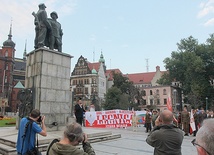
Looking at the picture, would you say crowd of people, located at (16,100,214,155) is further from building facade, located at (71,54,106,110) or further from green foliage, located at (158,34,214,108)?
building facade, located at (71,54,106,110)

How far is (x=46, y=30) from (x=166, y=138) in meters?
9.94

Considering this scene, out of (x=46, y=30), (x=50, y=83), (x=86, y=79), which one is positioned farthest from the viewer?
(x=86, y=79)

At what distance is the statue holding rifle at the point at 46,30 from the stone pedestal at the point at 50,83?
24.8 inches

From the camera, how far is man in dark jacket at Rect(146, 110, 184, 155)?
356 centimetres

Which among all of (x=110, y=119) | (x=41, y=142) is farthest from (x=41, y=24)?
(x=110, y=119)

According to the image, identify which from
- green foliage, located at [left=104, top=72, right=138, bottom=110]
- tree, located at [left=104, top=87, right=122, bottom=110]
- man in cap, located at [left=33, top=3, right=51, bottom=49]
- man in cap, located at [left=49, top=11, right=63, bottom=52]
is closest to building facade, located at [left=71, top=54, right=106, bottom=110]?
green foliage, located at [left=104, top=72, right=138, bottom=110]

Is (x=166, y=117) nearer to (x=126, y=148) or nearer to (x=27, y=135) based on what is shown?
(x=27, y=135)

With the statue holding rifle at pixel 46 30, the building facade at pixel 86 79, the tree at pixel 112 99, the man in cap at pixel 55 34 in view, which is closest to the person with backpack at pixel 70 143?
the statue holding rifle at pixel 46 30

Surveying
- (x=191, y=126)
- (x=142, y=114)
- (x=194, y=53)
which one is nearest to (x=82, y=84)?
(x=194, y=53)

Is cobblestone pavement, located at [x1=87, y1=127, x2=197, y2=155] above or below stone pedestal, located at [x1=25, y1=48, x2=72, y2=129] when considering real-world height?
below

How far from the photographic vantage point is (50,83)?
11.0 m

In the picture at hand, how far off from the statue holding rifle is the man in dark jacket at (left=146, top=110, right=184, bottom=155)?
9184 mm

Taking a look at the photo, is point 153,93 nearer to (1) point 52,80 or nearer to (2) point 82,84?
(2) point 82,84

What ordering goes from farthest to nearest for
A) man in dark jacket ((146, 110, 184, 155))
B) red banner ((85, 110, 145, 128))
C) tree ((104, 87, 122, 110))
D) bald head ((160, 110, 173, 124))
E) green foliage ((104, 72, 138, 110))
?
1. tree ((104, 87, 122, 110))
2. green foliage ((104, 72, 138, 110))
3. red banner ((85, 110, 145, 128))
4. bald head ((160, 110, 173, 124))
5. man in dark jacket ((146, 110, 184, 155))
